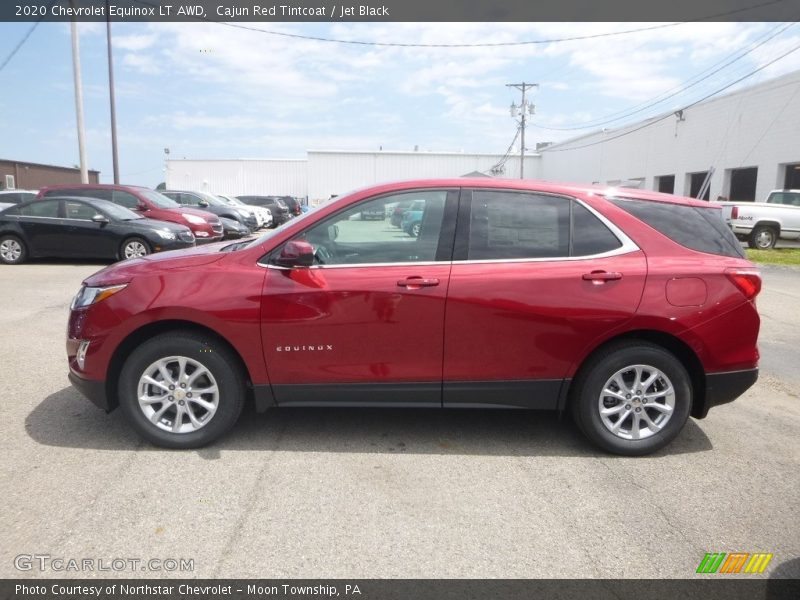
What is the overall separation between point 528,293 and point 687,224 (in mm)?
1202

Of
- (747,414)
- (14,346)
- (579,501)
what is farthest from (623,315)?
(14,346)

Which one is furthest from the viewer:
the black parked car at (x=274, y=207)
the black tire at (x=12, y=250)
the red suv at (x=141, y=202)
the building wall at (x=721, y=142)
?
the black parked car at (x=274, y=207)

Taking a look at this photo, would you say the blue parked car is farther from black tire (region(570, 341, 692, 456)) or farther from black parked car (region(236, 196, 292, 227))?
black parked car (region(236, 196, 292, 227))

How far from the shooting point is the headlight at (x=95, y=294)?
144 inches

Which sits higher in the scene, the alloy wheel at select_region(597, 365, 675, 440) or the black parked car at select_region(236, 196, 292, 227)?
the black parked car at select_region(236, 196, 292, 227)

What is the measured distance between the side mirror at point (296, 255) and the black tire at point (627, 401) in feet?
6.13

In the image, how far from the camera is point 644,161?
3534 cm

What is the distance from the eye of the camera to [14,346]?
19.7ft

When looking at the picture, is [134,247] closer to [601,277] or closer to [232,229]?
[232,229]

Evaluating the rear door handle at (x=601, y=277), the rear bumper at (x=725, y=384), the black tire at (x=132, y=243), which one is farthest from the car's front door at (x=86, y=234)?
the rear bumper at (x=725, y=384)

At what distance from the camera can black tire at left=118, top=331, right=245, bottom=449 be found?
3.63 meters

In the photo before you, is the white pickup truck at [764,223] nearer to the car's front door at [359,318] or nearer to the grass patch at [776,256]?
the grass patch at [776,256]

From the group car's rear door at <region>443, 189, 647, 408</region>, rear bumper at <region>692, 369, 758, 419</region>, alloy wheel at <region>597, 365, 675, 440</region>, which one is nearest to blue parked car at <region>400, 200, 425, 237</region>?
car's rear door at <region>443, 189, 647, 408</region>

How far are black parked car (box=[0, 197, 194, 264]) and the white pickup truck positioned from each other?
16011 millimetres
